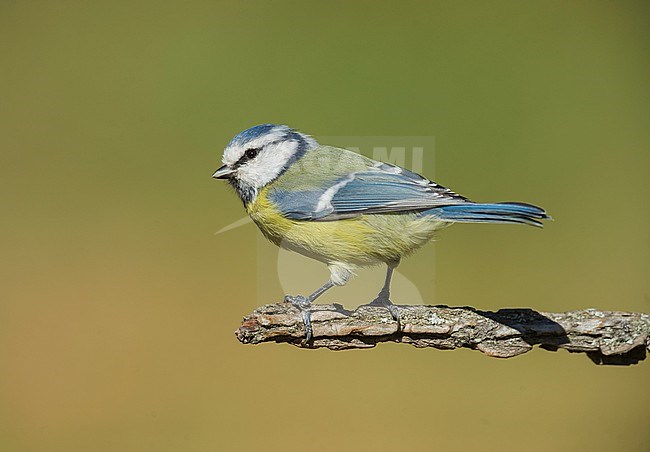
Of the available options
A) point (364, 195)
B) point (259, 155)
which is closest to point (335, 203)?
point (364, 195)

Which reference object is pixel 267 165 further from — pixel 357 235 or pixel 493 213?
pixel 493 213

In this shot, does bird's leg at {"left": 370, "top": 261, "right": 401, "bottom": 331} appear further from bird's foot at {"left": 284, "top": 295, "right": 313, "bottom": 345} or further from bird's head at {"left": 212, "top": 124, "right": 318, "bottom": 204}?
bird's head at {"left": 212, "top": 124, "right": 318, "bottom": 204}

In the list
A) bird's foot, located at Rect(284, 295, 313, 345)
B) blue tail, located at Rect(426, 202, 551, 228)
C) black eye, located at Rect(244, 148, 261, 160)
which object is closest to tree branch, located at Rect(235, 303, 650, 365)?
bird's foot, located at Rect(284, 295, 313, 345)

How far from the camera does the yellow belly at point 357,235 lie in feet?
3.42

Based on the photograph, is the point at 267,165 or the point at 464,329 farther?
the point at 267,165

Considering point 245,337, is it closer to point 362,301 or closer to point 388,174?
point 362,301

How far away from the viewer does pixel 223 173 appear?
1.00 m

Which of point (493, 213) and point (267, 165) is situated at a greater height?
point (267, 165)

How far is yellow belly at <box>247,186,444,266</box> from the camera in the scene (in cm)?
104

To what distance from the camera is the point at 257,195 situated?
1.09m

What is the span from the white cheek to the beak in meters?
0.02

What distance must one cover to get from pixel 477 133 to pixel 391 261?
103 centimetres

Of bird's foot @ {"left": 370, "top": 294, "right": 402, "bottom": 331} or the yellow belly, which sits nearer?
bird's foot @ {"left": 370, "top": 294, "right": 402, "bottom": 331}

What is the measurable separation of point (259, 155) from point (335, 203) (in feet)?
0.50
